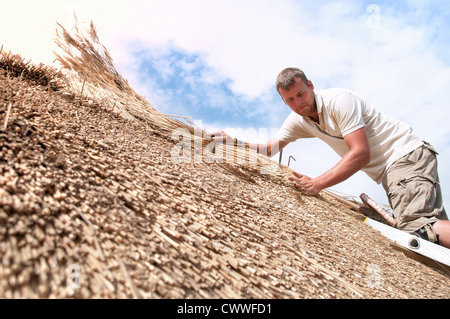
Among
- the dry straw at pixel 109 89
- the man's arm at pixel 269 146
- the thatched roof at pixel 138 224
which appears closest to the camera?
the thatched roof at pixel 138 224

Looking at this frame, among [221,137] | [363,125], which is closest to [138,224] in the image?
[221,137]

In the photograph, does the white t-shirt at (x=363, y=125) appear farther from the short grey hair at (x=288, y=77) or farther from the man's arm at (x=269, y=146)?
the man's arm at (x=269, y=146)

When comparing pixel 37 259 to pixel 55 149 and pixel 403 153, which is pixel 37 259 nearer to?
pixel 55 149

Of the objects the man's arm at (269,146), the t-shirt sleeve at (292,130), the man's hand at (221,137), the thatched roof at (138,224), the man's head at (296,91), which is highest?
the man's head at (296,91)

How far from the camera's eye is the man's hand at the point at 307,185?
2.20m

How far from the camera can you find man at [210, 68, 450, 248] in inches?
83.8

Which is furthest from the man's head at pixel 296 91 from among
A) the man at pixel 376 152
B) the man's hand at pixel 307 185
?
the man's hand at pixel 307 185

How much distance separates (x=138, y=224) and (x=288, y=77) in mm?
1716

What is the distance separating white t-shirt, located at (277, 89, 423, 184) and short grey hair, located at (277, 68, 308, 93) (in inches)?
9.2

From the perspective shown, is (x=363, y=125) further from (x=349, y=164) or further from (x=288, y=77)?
(x=288, y=77)

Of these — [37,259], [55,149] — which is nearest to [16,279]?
[37,259]

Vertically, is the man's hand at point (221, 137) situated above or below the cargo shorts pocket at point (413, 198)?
above

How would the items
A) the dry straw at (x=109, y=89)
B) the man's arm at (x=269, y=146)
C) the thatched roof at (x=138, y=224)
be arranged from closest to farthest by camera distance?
the thatched roof at (x=138, y=224) → the dry straw at (x=109, y=89) → the man's arm at (x=269, y=146)
